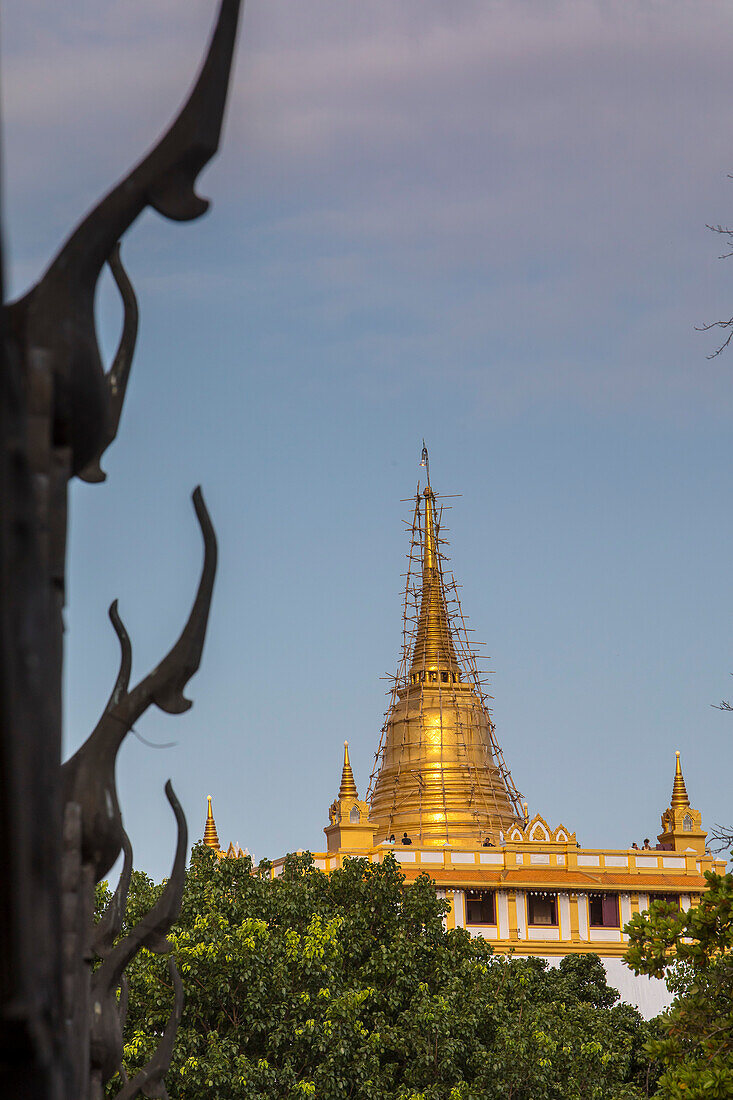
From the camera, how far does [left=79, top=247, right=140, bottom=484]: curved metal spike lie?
273 inches

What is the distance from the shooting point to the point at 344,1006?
31875 mm

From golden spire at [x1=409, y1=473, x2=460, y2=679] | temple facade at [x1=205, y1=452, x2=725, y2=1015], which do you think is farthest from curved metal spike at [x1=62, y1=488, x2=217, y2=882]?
golden spire at [x1=409, y1=473, x2=460, y2=679]

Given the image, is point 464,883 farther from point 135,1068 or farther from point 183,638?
point 183,638

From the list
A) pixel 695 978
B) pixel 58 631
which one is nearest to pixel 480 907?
pixel 695 978

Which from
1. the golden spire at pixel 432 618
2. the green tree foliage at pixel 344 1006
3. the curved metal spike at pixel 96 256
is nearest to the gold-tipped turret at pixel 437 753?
the golden spire at pixel 432 618

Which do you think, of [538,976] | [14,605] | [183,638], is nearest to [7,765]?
[14,605]

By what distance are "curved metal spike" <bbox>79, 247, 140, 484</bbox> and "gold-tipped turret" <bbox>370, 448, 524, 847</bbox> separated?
59.6 m

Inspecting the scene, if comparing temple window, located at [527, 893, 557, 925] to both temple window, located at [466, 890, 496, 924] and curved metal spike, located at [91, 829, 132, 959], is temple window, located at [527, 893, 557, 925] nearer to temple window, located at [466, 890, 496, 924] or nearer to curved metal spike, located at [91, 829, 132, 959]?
temple window, located at [466, 890, 496, 924]

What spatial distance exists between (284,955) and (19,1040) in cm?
2796

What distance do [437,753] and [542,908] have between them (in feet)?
38.9

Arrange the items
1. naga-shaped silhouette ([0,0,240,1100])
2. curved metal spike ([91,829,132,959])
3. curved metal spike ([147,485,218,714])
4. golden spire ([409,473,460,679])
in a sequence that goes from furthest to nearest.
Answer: golden spire ([409,473,460,679]), curved metal spike ([91,829,132,959]), curved metal spike ([147,485,218,714]), naga-shaped silhouette ([0,0,240,1100])

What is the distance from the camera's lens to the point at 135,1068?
30703 mm

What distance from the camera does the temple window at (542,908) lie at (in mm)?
61312

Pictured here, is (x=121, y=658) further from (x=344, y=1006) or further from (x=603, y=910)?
(x=603, y=910)
